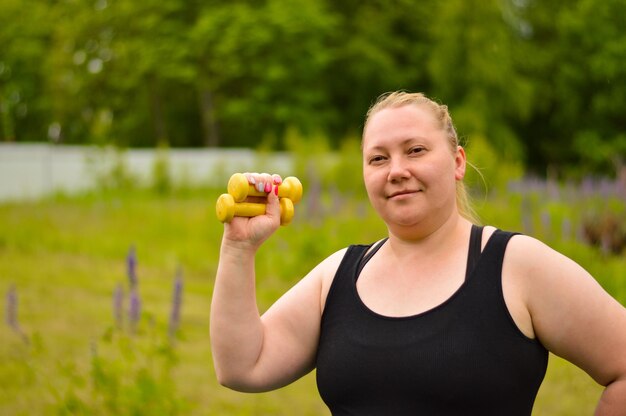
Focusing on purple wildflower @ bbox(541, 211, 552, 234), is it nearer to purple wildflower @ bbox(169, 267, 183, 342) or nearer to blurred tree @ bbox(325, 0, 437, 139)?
purple wildflower @ bbox(169, 267, 183, 342)

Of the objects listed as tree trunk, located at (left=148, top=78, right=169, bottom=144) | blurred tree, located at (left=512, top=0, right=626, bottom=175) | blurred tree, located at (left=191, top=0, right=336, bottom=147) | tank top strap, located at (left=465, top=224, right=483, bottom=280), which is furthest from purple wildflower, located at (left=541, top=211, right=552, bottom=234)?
tree trunk, located at (left=148, top=78, right=169, bottom=144)

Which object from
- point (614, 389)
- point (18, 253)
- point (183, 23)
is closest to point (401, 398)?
point (614, 389)

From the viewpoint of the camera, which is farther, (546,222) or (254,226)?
(546,222)

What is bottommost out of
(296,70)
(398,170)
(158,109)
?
(398,170)

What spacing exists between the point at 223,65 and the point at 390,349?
2558 cm

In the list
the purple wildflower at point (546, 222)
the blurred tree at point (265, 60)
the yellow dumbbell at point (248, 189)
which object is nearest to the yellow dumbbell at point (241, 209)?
the yellow dumbbell at point (248, 189)

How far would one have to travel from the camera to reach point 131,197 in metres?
14.8

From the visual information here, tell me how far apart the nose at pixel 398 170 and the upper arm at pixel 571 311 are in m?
0.28

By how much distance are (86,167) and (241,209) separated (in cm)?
1689

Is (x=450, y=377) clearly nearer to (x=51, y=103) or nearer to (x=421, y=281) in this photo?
(x=421, y=281)

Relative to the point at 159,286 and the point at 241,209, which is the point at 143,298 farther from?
the point at 241,209

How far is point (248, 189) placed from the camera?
173 cm

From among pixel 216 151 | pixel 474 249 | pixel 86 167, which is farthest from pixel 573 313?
pixel 216 151

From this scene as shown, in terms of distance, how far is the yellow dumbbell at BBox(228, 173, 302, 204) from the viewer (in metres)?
1.70
